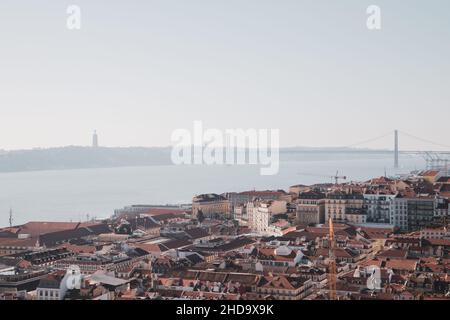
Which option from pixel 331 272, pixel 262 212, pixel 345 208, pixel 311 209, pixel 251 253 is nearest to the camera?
pixel 331 272

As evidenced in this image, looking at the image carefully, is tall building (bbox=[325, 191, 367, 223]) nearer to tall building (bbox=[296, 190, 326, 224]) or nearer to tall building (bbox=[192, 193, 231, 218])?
tall building (bbox=[296, 190, 326, 224])

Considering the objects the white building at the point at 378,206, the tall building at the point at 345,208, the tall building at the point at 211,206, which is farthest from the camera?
the tall building at the point at 211,206

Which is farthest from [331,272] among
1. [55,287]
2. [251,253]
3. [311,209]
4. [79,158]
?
[79,158]

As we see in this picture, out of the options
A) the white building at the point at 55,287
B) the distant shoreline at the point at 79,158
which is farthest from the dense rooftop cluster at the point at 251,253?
the distant shoreline at the point at 79,158

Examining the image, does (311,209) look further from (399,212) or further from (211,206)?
(211,206)

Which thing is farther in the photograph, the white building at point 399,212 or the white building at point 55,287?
the white building at point 399,212

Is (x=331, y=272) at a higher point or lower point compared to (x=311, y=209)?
lower

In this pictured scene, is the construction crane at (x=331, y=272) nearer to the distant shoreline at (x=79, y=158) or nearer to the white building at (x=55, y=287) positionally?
the white building at (x=55, y=287)

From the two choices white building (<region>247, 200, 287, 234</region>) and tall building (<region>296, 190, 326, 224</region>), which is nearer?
tall building (<region>296, 190, 326, 224</region>)

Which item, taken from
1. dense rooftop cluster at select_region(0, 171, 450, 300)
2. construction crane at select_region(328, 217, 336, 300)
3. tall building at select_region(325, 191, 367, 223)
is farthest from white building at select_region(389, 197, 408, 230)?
construction crane at select_region(328, 217, 336, 300)

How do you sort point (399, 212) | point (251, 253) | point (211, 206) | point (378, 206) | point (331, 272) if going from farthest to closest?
point (211, 206)
point (378, 206)
point (399, 212)
point (251, 253)
point (331, 272)
